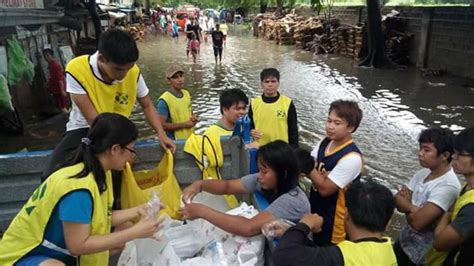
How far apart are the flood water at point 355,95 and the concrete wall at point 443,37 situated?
0.68 metres

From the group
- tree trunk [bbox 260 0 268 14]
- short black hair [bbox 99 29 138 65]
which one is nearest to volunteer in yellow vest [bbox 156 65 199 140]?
short black hair [bbox 99 29 138 65]

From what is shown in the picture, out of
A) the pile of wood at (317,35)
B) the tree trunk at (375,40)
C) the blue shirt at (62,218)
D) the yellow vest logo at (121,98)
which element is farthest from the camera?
the pile of wood at (317,35)

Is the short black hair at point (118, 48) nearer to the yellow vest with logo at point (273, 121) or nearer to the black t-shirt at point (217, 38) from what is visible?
the yellow vest with logo at point (273, 121)

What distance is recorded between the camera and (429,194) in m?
2.23

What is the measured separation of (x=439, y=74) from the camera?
1188cm

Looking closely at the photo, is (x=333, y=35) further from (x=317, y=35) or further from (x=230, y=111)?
(x=230, y=111)

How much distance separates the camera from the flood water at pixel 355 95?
6.39 metres

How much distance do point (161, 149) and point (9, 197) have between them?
1.13 meters

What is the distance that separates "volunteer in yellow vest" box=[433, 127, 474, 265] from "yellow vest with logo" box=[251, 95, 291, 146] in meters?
1.69

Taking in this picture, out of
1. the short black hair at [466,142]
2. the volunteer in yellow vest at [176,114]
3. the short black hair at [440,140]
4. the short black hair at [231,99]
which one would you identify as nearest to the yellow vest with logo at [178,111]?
the volunteer in yellow vest at [176,114]

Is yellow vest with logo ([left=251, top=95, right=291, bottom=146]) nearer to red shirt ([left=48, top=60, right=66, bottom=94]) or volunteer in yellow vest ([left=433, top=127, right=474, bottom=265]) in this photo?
volunteer in yellow vest ([left=433, top=127, right=474, bottom=265])

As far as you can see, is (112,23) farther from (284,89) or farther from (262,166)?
(262,166)

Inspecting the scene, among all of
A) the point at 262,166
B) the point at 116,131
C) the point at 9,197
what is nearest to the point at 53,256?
the point at 116,131

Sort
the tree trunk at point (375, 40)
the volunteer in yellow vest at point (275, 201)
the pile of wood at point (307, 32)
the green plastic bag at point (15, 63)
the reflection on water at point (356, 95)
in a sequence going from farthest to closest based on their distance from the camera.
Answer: the pile of wood at point (307, 32) → the tree trunk at point (375, 40) → the green plastic bag at point (15, 63) → the reflection on water at point (356, 95) → the volunteer in yellow vest at point (275, 201)
